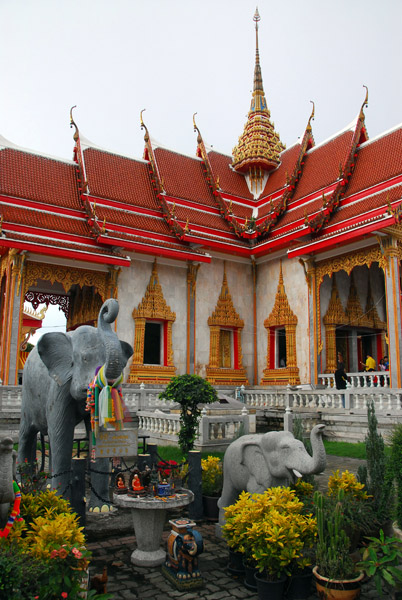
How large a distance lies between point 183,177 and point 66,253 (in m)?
7.55

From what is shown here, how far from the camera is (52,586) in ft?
9.65

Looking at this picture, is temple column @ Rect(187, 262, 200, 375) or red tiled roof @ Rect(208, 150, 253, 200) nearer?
temple column @ Rect(187, 262, 200, 375)

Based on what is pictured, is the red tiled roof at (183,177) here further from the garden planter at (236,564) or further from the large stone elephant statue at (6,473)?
the large stone elephant statue at (6,473)

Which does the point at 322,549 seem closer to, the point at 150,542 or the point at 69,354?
the point at 150,542

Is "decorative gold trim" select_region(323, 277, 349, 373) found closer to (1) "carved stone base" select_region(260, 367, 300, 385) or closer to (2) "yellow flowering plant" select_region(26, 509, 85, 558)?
(1) "carved stone base" select_region(260, 367, 300, 385)

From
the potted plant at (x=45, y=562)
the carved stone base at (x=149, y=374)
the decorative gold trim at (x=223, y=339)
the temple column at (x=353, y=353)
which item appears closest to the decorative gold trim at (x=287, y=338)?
the decorative gold trim at (x=223, y=339)

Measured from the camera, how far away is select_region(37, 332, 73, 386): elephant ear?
578cm

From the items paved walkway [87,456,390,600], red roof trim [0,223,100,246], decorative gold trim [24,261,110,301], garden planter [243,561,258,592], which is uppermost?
red roof trim [0,223,100,246]

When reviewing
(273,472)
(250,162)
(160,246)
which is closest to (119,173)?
(160,246)

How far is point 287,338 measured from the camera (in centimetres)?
1720

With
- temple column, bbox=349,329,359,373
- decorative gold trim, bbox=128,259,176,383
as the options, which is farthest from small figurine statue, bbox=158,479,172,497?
temple column, bbox=349,329,359,373

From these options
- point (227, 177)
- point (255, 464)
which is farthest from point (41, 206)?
point (255, 464)

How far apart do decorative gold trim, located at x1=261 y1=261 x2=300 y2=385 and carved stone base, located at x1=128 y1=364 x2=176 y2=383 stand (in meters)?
3.58

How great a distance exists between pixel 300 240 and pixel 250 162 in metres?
6.42
